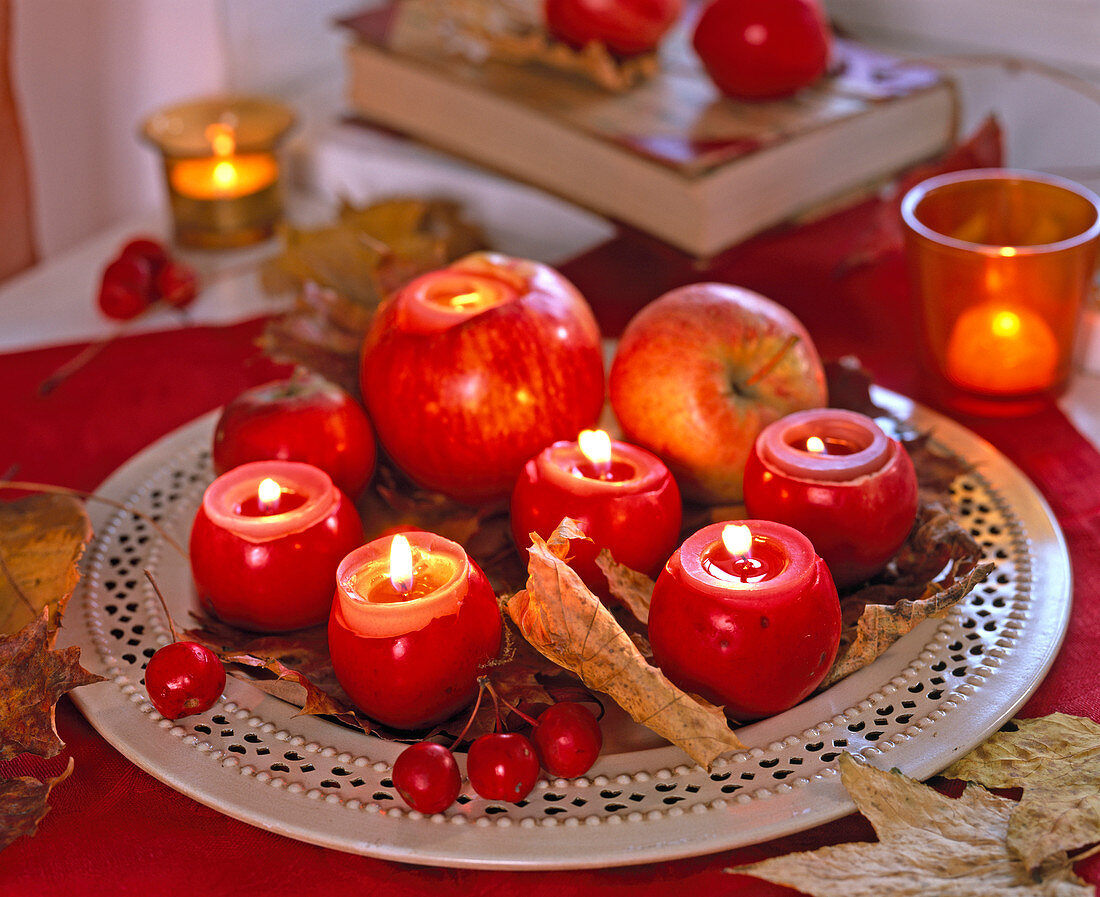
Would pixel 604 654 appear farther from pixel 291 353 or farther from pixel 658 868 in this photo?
pixel 291 353

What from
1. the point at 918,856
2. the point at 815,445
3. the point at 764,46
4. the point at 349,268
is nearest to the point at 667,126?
the point at 764,46

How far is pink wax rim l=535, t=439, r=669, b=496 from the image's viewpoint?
553mm

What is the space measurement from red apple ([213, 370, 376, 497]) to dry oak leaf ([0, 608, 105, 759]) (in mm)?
160

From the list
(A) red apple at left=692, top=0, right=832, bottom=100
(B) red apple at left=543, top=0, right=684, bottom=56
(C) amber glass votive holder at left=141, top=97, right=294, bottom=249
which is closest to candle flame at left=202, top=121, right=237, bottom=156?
(C) amber glass votive holder at left=141, top=97, right=294, bottom=249

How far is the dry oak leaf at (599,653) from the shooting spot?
0.45 metres

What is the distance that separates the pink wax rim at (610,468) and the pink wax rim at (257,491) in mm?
107

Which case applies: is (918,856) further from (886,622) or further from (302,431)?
(302,431)

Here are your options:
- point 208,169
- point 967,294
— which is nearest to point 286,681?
point 967,294

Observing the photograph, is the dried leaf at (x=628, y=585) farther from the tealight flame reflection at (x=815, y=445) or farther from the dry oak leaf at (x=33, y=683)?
the dry oak leaf at (x=33, y=683)

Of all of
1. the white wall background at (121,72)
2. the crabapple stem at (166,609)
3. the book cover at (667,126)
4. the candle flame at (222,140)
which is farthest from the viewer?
the white wall background at (121,72)

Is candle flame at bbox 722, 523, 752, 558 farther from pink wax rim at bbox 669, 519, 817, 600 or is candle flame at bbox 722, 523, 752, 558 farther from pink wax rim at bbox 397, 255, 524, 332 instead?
pink wax rim at bbox 397, 255, 524, 332

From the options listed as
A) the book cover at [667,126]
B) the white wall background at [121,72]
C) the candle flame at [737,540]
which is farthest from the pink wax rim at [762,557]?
the white wall background at [121,72]

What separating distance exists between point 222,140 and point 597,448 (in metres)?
0.60

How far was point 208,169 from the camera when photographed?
1010 millimetres
